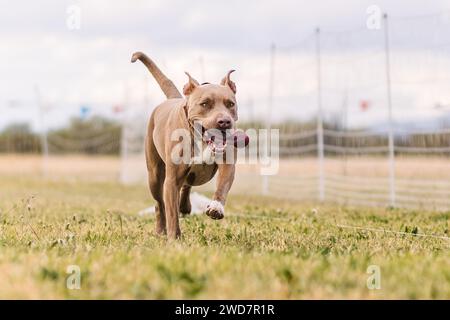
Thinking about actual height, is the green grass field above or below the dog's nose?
below

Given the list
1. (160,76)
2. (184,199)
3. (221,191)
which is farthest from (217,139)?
(160,76)

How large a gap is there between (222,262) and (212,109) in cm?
183

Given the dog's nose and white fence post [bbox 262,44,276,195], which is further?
white fence post [bbox 262,44,276,195]

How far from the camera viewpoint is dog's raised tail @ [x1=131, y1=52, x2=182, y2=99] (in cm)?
771

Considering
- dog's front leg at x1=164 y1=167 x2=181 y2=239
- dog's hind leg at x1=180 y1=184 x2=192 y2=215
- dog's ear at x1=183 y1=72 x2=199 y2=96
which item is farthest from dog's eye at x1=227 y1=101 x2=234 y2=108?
dog's hind leg at x1=180 y1=184 x2=192 y2=215

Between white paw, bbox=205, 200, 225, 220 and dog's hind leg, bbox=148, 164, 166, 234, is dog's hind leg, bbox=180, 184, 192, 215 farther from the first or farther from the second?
white paw, bbox=205, 200, 225, 220

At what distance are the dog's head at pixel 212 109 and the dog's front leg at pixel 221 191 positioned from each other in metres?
0.26

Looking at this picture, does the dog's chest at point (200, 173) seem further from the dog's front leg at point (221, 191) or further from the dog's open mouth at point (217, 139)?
the dog's open mouth at point (217, 139)

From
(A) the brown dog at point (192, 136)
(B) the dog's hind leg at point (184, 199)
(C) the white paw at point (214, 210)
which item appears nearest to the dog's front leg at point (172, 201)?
(A) the brown dog at point (192, 136)

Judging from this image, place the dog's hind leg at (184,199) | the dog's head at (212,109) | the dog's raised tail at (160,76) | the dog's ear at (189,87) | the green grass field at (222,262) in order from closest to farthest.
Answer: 1. the green grass field at (222,262)
2. the dog's head at (212,109)
3. the dog's ear at (189,87)
4. the dog's hind leg at (184,199)
5. the dog's raised tail at (160,76)

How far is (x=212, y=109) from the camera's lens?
19.9 ft

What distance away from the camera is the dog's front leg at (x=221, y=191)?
5.85 metres

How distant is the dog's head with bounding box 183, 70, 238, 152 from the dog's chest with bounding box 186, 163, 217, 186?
Result: 319 mm

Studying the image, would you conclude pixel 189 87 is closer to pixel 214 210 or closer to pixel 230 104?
pixel 230 104
